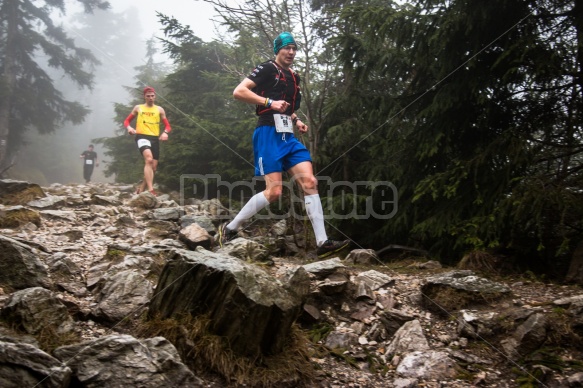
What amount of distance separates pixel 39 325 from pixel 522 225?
16.2ft

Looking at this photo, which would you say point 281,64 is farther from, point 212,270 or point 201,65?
point 201,65

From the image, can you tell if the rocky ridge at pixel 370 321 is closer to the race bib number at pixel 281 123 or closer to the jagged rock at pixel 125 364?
the jagged rock at pixel 125 364

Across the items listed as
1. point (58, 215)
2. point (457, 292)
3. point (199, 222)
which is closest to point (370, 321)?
point (457, 292)

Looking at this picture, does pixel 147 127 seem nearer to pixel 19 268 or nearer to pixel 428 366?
pixel 19 268

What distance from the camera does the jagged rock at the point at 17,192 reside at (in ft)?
25.1

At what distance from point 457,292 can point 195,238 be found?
355 centimetres

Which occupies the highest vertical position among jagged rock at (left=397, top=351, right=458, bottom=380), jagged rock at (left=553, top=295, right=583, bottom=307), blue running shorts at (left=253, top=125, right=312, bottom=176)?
blue running shorts at (left=253, top=125, right=312, bottom=176)

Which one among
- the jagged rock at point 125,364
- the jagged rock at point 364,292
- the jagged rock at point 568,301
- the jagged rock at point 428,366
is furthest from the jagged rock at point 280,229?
the jagged rock at point 125,364

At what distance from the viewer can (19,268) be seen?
3.47 m

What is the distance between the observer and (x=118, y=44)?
79188 millimetres

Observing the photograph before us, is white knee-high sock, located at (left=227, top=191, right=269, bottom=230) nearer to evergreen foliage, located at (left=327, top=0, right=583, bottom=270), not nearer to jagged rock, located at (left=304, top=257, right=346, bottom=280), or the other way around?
jagged rock, located at (left=304, top=257, right=346, bottom=280)

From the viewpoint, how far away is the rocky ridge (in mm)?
2805

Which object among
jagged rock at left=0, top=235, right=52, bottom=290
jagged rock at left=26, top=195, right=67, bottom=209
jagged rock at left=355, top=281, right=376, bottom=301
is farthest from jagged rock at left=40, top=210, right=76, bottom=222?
jagged rock at left=355, top=281, right=376, bottom=301

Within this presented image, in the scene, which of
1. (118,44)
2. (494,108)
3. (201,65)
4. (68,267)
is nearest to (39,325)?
(68,267)
